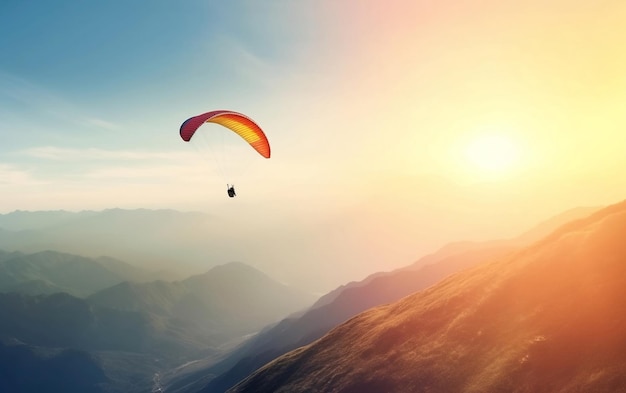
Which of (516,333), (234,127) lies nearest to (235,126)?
(234,127)

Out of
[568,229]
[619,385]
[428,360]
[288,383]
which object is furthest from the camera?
[288,383]

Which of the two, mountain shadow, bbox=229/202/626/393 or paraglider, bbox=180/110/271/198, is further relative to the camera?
paraglider, bbox=180/110/271/198

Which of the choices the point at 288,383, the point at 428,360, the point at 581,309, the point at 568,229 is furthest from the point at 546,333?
the point at 288,383

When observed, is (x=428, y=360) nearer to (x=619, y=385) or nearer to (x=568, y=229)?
(x=619, y=385)

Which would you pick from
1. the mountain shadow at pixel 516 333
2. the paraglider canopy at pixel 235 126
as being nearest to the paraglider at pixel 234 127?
the paraglider canopy at pixel 235 126

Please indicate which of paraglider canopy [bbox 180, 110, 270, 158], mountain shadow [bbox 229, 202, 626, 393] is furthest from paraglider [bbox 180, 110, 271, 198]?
mountain shadow [bbox 229, 202, 626, 393]

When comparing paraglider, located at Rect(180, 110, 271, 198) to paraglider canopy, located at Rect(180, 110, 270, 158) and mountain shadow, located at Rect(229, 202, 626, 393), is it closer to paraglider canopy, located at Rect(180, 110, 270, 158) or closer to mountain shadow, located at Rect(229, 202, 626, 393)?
paraglider canopy, located at Rect(180, 110, 270, 158)
